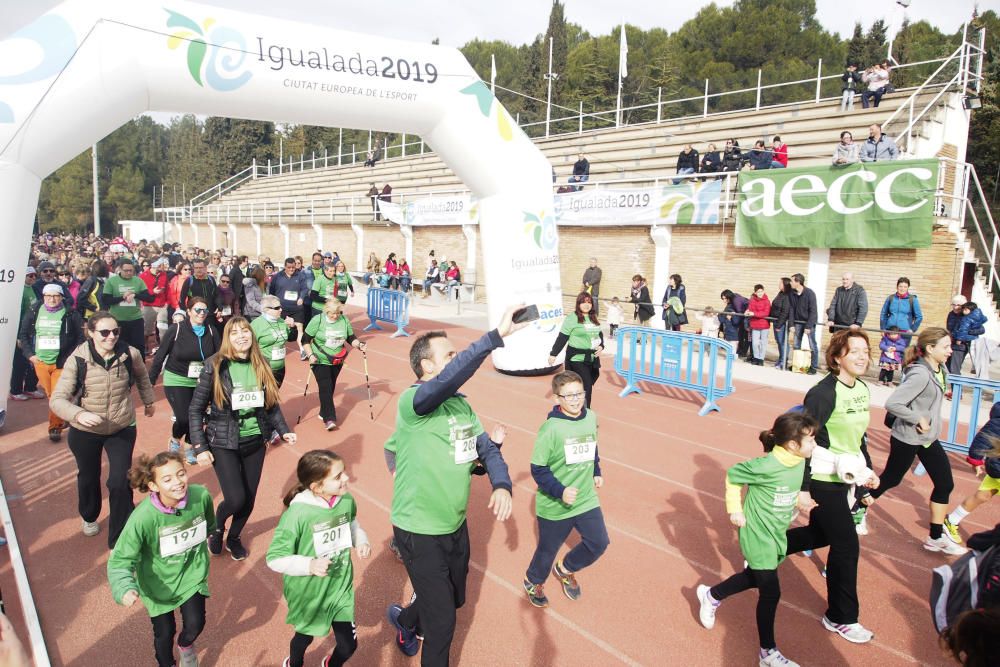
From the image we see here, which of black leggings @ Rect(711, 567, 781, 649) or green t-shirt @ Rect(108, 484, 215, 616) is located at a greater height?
green t-shirt @ Rect(108, 484, 215, 616)

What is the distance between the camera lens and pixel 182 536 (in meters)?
3.43

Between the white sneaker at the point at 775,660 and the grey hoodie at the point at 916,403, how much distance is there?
85.2 inches

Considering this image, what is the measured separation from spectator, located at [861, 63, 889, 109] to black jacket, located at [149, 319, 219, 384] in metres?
18.4

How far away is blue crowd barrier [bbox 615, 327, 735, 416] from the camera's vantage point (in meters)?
9.36

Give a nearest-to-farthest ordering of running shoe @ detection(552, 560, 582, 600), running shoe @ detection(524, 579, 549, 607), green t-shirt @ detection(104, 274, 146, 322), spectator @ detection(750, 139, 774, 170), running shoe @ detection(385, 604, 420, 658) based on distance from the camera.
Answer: running shoe @ detection(385, 604, 420, 658)
running shoe @ detection(524, 579, 549, 607)
running shoe @ detection(552, 560, 582, 600)
green t-shirt @ detection(104, 274, 146, 322)
spectator @ detection(750, 139, 774, 170)

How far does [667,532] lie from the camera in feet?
18.6

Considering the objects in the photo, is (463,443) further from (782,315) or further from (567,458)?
(782,315)

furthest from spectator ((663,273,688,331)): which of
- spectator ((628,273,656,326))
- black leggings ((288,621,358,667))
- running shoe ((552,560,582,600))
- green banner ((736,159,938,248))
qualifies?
black leggings ((288,621,358,667))

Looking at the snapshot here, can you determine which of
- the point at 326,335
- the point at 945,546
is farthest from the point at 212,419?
the point at 945,546

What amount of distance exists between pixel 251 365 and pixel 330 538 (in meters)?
1.98

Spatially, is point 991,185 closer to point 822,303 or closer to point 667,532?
point 822,303

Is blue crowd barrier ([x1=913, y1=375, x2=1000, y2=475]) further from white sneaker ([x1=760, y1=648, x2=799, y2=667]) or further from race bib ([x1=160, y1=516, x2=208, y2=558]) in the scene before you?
race bib ([x1=160, y1=516, x2=208, y2=558])

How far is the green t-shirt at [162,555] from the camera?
321 cm

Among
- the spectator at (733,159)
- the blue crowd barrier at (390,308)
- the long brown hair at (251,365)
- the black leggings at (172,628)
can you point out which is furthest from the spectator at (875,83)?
the black leggings at (172,628)
